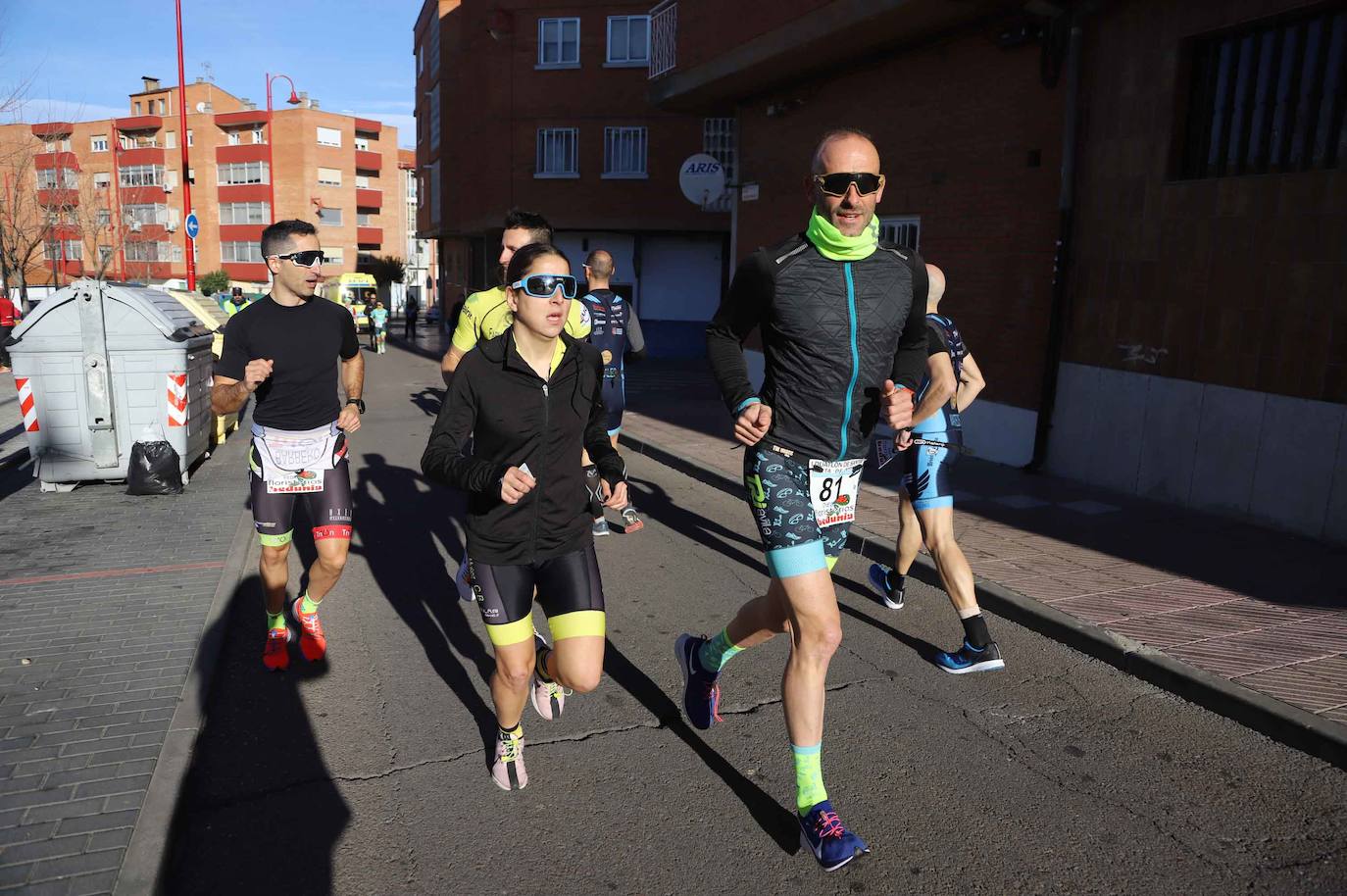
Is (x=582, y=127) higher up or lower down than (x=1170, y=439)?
higher up

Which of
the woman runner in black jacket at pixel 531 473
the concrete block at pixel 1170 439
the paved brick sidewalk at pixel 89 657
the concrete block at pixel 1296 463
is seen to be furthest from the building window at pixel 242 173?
the woman runner in black jacket at pixel 531 473

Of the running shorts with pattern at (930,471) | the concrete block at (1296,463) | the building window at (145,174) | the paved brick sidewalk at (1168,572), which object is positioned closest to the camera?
the paved brick sidewalk at (1168,572)

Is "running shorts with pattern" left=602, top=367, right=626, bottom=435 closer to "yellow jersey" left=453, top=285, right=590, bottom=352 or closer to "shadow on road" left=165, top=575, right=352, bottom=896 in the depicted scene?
"yellow jersey" left=453, top=285, right=590, bottom=352

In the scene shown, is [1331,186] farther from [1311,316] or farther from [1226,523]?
[1226,523]

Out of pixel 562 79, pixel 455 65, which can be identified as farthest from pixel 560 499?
pixel 455 65

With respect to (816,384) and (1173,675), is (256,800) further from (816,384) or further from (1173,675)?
(1173,675)

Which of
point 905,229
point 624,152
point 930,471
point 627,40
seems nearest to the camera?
point 930,471

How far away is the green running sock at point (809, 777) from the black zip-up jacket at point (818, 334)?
3.29 ft

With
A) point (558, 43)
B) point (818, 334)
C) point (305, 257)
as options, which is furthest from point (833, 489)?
point (558, 43)

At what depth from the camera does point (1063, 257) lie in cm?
938

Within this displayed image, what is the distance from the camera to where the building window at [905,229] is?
38.8ft

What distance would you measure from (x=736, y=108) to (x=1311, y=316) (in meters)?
11.5

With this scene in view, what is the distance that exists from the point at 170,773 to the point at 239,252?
76104mm

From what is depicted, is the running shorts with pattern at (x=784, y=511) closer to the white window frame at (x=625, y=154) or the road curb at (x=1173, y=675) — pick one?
the road curb at (x=1173, y=675)
